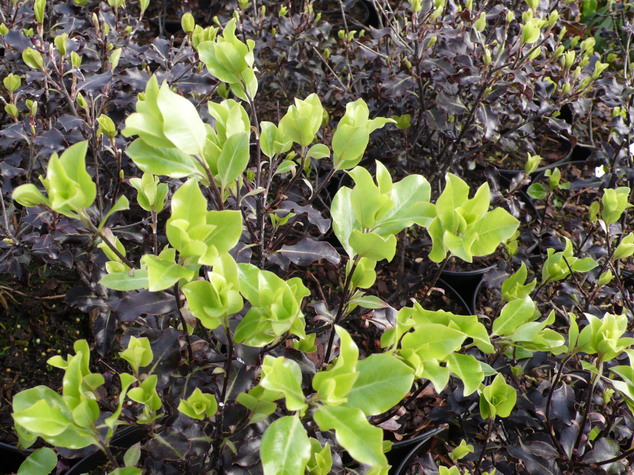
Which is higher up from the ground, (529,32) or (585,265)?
(529,32)

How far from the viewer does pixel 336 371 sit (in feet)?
2.87

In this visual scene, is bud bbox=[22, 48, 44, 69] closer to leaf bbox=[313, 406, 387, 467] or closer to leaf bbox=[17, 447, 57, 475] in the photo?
leaf bbox=[17, 447, 57, 475]

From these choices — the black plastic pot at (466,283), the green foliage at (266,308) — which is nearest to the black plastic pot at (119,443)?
the green foliage at (266,308)

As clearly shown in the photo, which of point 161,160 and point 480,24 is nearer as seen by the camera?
point 161,160

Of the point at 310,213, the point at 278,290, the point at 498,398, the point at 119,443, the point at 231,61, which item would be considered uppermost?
the point at 231,61

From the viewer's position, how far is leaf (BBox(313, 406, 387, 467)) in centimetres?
79

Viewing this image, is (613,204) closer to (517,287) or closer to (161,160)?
(517,287)

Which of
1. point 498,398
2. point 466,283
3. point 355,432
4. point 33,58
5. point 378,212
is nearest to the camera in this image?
point 355,432

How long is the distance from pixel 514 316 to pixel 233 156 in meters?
0.70

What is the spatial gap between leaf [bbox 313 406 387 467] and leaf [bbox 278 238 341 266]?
0.69 meters

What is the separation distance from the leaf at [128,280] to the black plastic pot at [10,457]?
3.85ft

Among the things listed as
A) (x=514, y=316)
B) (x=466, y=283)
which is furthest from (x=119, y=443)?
(x=466, y=283)

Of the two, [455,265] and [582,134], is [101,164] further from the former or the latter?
[582,134]

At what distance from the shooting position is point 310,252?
1537 mm
